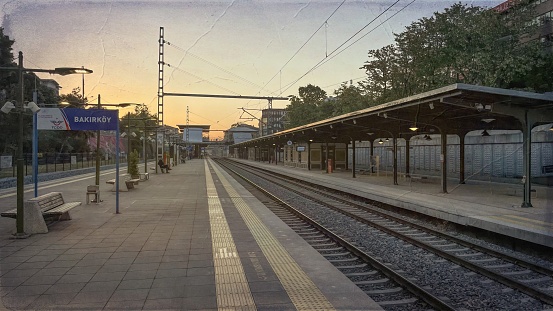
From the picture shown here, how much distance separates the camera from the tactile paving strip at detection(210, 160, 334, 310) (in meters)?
4.76

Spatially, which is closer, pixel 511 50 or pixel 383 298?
pixel 383 298

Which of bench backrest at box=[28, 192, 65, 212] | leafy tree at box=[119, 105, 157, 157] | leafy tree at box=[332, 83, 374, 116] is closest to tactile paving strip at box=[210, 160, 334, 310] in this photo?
bench backrest at box=[28, 192, 65, 212]

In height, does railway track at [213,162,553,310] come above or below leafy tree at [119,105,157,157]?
below

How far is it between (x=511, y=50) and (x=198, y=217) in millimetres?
24421

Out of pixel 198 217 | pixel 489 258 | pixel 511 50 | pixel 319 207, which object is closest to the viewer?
pixel 489 258

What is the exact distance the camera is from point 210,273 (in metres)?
5.86

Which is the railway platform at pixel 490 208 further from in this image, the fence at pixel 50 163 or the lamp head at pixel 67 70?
the fence at pixel 50 163

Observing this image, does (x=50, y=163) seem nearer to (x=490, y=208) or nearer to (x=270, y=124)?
(x=490, y=208)

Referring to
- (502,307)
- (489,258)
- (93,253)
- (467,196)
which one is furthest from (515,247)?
(93,253)

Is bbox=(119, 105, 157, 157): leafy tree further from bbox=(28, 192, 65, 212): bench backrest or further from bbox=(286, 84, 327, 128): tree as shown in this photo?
bbox=(286, 84, 327, 128): tree

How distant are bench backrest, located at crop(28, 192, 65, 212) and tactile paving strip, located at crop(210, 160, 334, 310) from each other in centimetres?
449

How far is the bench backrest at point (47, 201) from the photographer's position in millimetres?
8886

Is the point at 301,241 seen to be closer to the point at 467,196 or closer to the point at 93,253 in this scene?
the point at 93,253

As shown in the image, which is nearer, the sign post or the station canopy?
the sign post
